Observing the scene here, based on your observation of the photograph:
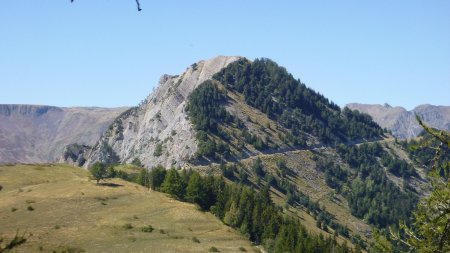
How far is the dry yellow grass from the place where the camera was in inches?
3300

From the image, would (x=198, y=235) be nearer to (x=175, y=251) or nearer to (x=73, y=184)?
(x=175, y=251)

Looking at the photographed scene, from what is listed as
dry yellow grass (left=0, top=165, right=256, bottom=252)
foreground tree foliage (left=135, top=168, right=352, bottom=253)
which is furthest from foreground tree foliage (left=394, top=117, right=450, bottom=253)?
foreground tree foliage (left=135, top=168, right=352, bottom=253)

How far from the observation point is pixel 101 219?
101m

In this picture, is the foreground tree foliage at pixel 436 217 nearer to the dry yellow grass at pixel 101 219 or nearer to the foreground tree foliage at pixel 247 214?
the dry yellow grass at pixel 101 219

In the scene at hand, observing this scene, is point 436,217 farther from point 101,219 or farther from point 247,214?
point 247,214

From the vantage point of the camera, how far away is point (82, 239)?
283 ft

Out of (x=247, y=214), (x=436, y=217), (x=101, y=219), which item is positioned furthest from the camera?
(x=247, y=214)

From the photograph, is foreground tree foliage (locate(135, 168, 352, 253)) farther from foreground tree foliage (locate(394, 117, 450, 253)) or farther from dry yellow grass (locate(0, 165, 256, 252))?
foreground tree foliage (locate(394, 117, 450, 253))

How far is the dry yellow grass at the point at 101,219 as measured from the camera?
83812 mm

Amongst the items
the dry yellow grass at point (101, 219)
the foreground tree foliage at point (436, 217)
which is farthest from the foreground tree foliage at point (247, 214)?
the foreground tree foliage at point (436, 217)

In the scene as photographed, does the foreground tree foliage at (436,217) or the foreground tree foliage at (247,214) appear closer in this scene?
the foreground tree foliage at (436,217)

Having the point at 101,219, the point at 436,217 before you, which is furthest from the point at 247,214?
the point at 436,217

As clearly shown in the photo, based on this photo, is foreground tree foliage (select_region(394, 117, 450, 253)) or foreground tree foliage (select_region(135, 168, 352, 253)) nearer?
foreground tree foliage (select_region(394, 117, 450, 253))

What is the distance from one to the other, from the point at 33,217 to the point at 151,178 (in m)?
46.7
